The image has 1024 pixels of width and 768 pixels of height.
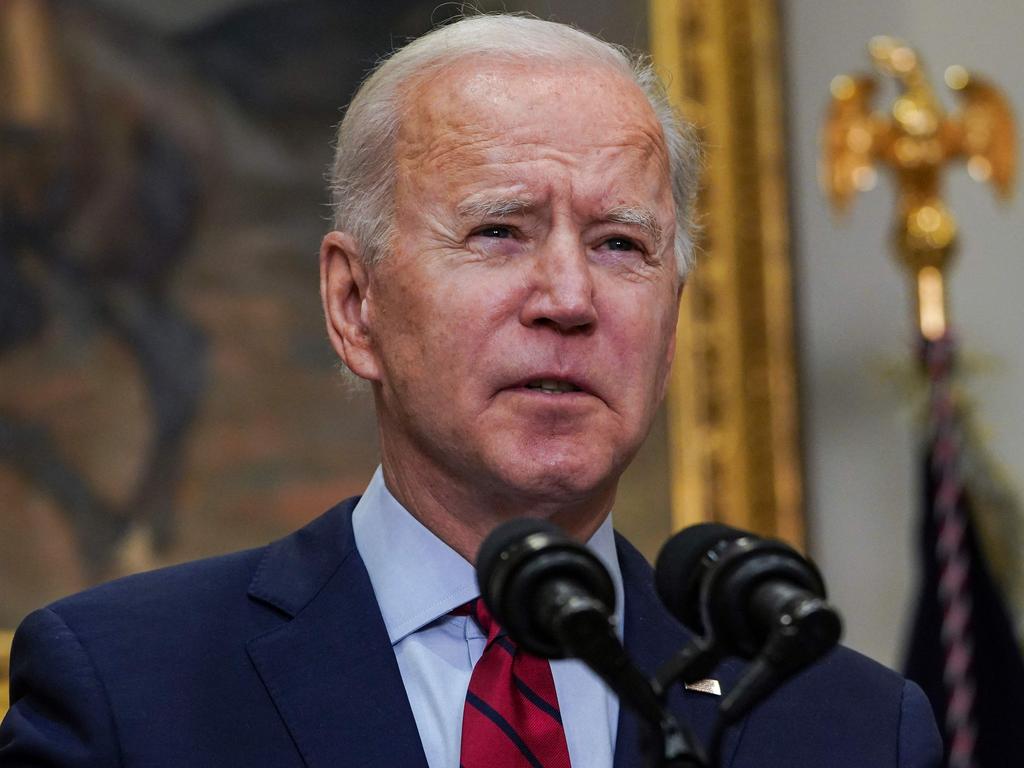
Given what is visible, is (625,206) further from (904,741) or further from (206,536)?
(206,536)

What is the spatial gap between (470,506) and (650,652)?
0.39 m

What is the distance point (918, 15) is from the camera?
224 inches

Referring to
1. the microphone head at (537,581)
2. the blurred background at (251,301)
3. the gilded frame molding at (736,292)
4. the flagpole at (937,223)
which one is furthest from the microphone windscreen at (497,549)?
the gilded frame molding at (736,292)

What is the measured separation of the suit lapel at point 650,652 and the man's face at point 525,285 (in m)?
0.25

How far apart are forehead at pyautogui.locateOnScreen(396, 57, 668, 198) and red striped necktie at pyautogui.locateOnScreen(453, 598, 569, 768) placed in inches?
28.5

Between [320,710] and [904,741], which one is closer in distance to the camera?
[320,710]

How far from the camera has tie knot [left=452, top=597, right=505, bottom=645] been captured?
2346 millimetres

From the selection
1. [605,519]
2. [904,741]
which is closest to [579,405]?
[605,519]

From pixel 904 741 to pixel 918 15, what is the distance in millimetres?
3801

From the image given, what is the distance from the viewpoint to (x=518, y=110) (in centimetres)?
244

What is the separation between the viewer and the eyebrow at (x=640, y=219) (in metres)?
2.43

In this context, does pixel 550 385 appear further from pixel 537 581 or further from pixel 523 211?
pixel 537 581

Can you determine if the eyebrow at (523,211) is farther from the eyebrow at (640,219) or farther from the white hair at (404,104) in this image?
the white hair at (404,104)

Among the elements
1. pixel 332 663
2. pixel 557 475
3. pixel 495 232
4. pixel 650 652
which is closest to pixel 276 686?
pixel 332 663
